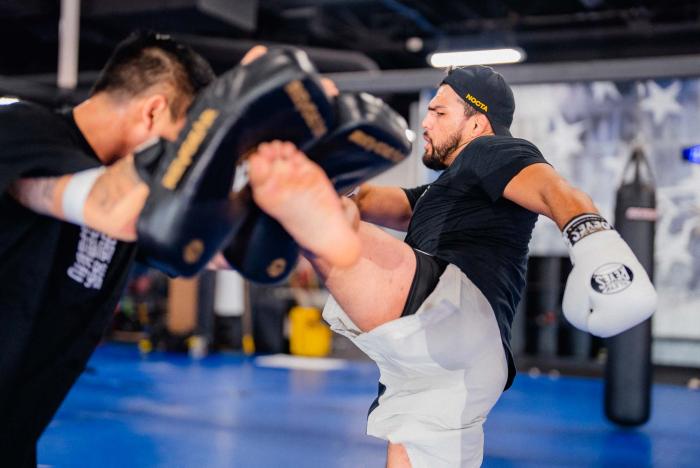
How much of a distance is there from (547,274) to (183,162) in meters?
7.89

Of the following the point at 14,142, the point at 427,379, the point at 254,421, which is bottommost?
the point at 254,421

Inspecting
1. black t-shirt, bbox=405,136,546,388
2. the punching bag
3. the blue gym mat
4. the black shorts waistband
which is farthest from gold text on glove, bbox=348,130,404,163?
the punching bag

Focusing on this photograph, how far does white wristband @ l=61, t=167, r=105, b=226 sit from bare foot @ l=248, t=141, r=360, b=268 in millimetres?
294

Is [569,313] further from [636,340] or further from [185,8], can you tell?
[185,8]

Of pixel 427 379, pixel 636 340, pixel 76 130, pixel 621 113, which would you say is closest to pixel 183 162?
pixel 76 130

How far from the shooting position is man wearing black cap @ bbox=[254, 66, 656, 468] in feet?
5.63

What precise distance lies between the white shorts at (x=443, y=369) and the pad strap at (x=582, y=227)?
1.41ft

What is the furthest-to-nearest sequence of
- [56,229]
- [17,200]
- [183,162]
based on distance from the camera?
[56,229] < [17,200] < [183,162]

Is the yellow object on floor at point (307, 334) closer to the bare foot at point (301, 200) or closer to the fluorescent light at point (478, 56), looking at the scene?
the fluorescent light at point (478, 56)

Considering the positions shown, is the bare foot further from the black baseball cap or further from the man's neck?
the black baseball cap

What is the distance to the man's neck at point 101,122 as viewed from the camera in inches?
64.6

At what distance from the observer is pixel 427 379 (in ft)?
7.29

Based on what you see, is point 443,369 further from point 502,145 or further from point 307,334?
point 307,334

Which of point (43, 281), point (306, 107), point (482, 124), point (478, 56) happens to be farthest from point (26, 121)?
point (478, 56)
